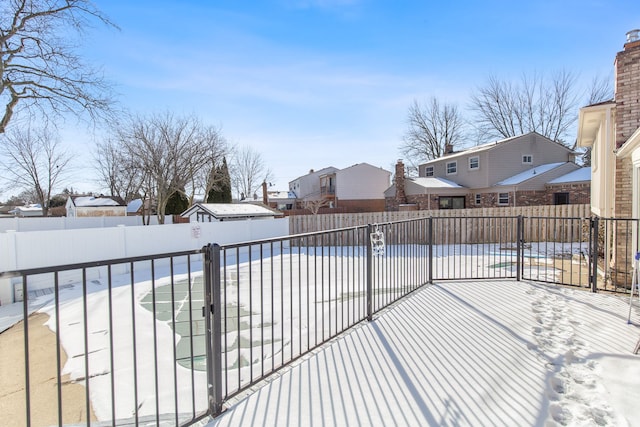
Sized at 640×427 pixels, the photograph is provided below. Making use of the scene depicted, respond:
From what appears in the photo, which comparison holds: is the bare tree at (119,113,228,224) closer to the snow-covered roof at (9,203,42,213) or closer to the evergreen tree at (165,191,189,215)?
the evergreen tree at (165,191,189,215)

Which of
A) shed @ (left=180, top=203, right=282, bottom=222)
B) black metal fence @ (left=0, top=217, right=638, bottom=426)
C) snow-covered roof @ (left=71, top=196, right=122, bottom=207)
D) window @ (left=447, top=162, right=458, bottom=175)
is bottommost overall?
black metal fence @ (left=0, top=217, right=638, bottom=426)

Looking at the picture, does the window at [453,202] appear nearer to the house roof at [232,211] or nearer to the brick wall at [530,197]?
the brick wall at [530,197]

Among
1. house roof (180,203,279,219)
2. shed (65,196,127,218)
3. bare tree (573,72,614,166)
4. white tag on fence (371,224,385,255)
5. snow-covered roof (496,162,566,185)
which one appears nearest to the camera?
white tag on fence (371,224,385,255)

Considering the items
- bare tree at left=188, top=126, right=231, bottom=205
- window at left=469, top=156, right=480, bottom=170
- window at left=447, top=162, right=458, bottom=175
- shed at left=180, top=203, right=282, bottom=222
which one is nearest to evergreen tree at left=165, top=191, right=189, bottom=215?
bare tree at left=188, top=126, right=231, bottom=205

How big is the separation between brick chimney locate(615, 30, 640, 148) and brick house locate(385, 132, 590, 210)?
42.5 ft

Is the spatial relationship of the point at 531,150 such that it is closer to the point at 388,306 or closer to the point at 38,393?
the point at 388,306

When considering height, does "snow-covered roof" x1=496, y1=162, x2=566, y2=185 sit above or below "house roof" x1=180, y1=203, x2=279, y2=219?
above

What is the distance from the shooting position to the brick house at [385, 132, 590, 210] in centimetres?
1805

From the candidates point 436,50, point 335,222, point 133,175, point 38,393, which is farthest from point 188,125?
point 38,393

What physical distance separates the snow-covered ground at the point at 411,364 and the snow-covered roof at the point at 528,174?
14.9 metres

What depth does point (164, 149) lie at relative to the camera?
16.0 metres

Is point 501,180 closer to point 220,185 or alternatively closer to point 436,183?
point 436,183

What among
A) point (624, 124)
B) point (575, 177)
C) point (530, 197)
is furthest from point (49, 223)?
point (575, 177)

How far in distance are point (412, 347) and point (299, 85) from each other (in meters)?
11.0
